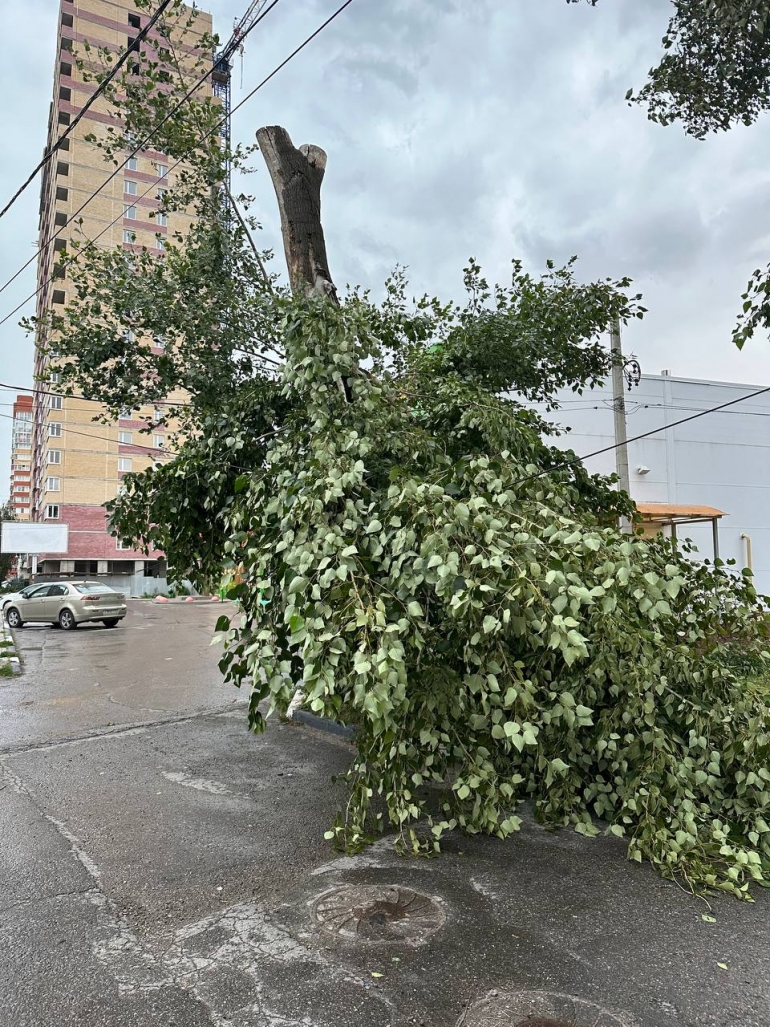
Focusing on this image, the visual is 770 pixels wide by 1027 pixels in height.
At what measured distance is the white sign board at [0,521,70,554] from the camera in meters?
38.8

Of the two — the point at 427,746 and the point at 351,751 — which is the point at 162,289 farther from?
the point at 427,746

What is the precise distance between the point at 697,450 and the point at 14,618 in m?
22.7

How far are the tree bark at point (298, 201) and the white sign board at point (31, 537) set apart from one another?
38.8 metres

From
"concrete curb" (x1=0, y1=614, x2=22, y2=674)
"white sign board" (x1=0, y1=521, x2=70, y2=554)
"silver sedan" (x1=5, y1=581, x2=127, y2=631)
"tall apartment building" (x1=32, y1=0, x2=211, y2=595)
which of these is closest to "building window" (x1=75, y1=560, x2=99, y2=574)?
"tall apartment building" (x1=32, y1=0, x2=211, y2=595)

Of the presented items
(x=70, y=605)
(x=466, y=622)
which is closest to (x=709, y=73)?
(x=466, y=622)

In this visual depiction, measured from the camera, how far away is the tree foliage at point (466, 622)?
3.13m

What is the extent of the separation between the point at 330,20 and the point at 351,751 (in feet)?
21.3

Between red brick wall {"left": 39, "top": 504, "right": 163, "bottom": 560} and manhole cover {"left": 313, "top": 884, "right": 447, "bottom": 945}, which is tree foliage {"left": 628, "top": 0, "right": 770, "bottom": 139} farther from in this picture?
red brick wall {"left": 39, "top": 504, "right": 163, "bottom": 560}

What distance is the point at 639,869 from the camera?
3598mm

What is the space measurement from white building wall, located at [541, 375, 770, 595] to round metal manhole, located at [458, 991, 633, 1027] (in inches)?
643

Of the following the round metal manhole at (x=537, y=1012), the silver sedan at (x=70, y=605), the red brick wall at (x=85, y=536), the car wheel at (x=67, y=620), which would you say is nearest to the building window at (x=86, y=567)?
the red brick wall at (x=85, y=536)

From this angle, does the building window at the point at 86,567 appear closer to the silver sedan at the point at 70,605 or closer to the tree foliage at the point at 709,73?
the silver sedan at the point at 70,605

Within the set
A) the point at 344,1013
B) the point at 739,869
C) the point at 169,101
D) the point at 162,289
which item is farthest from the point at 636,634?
the point at 169,101

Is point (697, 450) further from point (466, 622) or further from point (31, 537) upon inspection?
point (31, 537)
